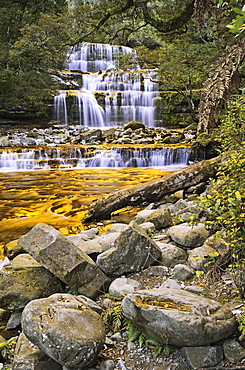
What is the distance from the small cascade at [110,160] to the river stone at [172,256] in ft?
36.4

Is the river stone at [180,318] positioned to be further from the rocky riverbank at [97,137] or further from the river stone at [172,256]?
the rocky riverbank at [97,137]

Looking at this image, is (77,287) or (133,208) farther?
(133,208)

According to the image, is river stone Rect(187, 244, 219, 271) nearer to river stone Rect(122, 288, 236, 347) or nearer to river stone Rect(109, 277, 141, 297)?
river stone Rect(109, 277, 141, 297)

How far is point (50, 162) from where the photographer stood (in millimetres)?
15141

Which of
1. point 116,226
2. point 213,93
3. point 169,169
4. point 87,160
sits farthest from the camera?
point 87,160

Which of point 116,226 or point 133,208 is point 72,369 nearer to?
point 116,226

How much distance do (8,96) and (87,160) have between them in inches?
507

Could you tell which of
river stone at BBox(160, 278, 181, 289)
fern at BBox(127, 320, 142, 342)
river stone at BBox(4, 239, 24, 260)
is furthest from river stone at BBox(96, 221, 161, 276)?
river stone at BBox(4, 239, 24, 260)

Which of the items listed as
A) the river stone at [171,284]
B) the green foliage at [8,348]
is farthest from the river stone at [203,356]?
the green foliage at [8,348]

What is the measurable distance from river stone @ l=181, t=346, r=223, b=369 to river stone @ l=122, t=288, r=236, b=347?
0.04m

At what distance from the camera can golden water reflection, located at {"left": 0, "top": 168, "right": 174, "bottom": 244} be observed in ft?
22.4

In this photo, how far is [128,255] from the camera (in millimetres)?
3646

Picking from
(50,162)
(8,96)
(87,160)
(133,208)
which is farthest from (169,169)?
(8,96)

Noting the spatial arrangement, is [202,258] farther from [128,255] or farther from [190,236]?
A: [128,255]
